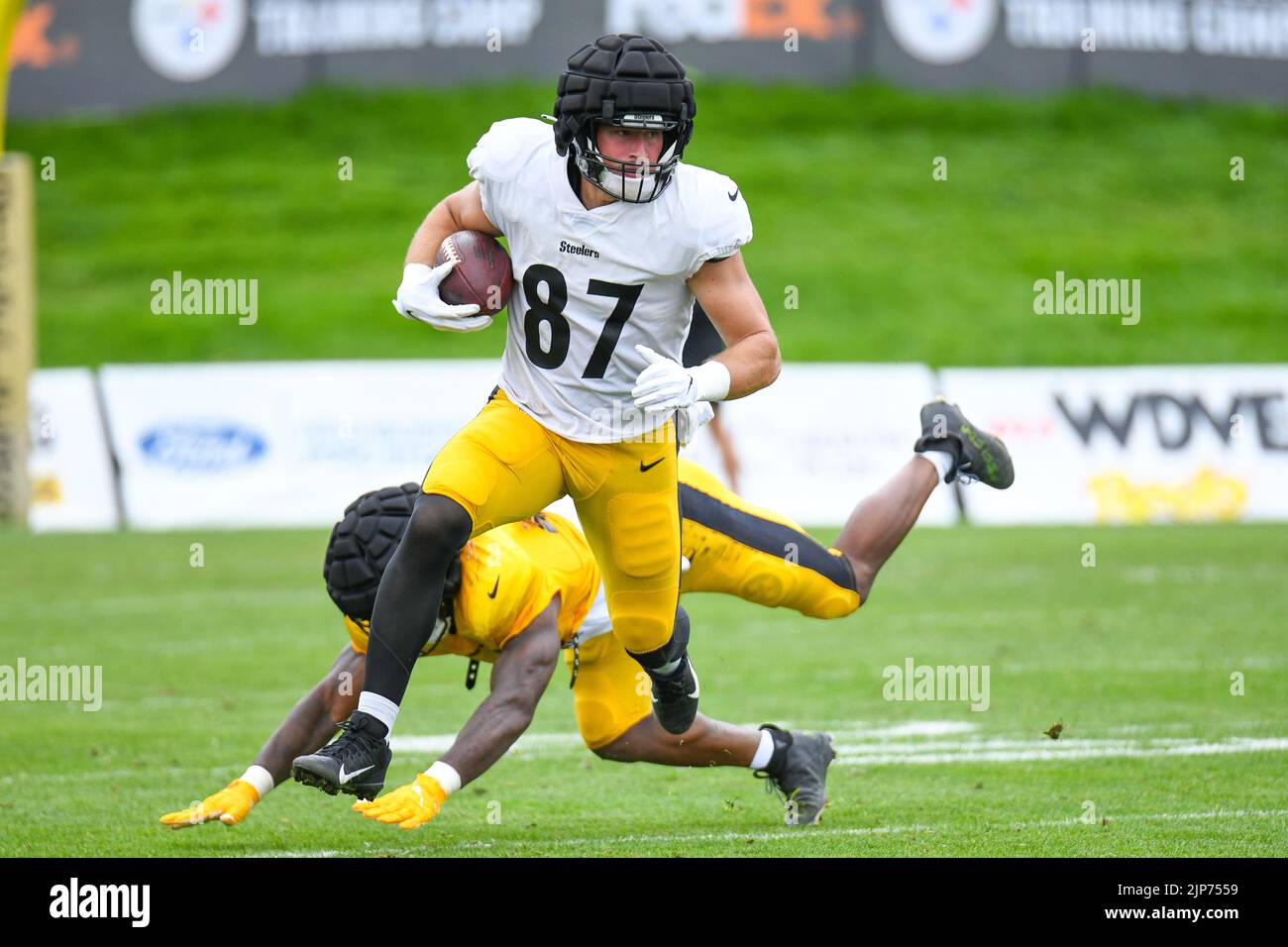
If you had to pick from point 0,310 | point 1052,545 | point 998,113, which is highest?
point 998,113

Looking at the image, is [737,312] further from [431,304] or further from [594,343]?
[431,304]

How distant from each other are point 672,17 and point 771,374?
56.2ft

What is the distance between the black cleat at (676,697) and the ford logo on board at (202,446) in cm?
867

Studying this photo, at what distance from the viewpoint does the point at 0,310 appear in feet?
42.1

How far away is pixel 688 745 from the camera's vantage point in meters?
5.05

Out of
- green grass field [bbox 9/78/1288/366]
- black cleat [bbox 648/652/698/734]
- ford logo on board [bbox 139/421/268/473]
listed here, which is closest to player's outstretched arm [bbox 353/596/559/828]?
black cleat [bbox 648/652/698/734]

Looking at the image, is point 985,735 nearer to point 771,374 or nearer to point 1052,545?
point 771,374

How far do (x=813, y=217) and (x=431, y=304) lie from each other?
57.9 feet

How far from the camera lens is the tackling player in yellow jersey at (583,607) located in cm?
454

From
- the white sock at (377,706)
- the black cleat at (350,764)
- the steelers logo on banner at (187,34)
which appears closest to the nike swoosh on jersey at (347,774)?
the black cleat at (350,764)

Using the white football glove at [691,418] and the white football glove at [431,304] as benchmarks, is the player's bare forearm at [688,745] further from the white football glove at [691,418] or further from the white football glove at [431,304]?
the white football glove at [431,304]

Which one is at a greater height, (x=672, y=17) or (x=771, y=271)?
(x=672, y=17)

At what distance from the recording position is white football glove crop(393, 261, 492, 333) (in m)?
4.47

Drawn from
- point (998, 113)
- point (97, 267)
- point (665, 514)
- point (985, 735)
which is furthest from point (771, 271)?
point (665, 514)
